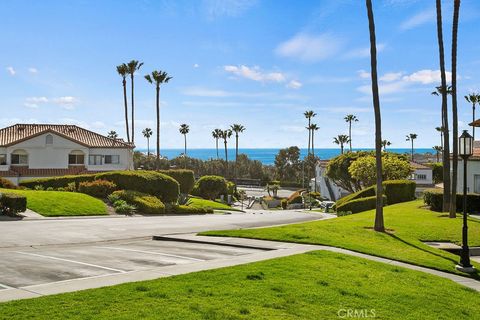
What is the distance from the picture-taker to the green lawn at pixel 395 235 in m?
17.3

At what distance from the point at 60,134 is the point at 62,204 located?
3194cm

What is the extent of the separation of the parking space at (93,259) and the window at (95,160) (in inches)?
1913

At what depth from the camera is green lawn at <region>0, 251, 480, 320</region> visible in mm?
8219

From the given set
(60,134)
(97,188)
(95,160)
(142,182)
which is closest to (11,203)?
(97,188)

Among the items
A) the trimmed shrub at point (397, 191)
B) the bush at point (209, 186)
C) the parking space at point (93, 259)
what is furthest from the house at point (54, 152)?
the parking space at point (93, 259)

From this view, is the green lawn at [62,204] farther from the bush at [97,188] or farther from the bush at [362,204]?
the bush at [362,204]

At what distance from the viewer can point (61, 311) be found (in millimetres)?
8008

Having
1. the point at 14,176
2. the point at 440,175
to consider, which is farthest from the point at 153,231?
the point at 440,175

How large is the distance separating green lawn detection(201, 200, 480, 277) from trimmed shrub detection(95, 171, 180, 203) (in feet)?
65.9

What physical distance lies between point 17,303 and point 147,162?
12429 centimetres

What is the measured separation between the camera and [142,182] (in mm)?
41438

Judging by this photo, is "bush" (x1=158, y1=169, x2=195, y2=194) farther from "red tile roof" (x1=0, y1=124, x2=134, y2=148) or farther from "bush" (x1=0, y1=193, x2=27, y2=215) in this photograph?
"bush" (x1=0, y1=193, x2=27, y2=215)

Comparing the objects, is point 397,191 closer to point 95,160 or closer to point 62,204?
point 62,204

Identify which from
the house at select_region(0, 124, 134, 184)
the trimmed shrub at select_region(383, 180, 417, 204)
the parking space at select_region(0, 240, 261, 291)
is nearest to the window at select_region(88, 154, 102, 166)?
the house at select_region(0, 124, 134, 184)
